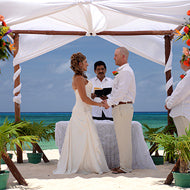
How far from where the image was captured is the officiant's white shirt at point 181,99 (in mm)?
5020

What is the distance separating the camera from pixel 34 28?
7.66 meters

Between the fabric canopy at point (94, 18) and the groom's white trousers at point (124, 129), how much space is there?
5.13 ft

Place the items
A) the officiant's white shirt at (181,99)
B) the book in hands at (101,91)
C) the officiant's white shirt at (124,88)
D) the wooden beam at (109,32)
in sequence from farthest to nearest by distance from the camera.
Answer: the wooden beam at (109,32) → the book in hands at (101,91) → the officiant's white shirt at (124,88) → the officiant's white shirt at (181,99)

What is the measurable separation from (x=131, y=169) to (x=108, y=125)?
934mm

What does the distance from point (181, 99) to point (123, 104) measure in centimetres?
98

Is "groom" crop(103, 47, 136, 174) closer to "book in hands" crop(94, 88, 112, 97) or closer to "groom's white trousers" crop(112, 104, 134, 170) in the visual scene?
"groom's white trousers" crop(112, 104, 134, 170)

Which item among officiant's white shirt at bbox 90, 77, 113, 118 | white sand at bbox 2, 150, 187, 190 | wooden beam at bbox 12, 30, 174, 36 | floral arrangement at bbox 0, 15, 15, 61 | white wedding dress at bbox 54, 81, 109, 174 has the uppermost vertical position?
wooden beam at bbox 12, 30, 174, 36

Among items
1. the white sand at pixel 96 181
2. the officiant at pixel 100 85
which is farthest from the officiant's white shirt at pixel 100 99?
the white sand at pixel 96 181

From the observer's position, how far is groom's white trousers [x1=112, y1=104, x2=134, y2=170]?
5723 millimetres

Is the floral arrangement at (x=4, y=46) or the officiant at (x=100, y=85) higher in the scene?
the floral arrangement at (x=4, y=46)

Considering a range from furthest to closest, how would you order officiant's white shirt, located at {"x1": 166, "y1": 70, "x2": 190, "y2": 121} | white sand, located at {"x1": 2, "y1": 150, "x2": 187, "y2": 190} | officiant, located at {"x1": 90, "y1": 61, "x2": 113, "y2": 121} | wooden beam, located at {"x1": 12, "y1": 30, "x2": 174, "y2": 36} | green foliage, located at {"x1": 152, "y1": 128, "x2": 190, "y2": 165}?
wooden beam, located at {"x1": 12, "y1": 30, "x2": 174, "y2": 36} → officiant, located at {"x1": 90, "y1": 61, "x2": 113, "y2": 121} → officiant's white shirt, located at {"x1": 166, "y1": 70, "x2": 190, "y2": 121} → white sand, located at {"x1": 2, "y1": 150, "x2": 187, "y2": 190} → green foliage, located at {"x1": 152, "y1": 128, "x2": 190, "y2": 165}

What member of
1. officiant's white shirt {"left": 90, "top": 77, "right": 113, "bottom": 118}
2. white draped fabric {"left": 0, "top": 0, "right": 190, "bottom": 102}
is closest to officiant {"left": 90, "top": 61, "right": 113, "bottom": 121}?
officiant's white shirt {"left": 90, "top": 77, "right": 113, "bottom": 118}

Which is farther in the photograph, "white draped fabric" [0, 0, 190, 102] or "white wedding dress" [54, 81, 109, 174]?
"white wedding dress" [54, 81, 109, 174]

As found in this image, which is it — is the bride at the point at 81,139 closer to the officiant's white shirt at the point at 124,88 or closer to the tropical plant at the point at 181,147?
the officiant's white shirt at the point at 124,88
